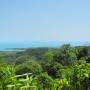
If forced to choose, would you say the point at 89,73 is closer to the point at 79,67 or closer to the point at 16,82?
the point at 79,67

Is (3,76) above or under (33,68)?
above

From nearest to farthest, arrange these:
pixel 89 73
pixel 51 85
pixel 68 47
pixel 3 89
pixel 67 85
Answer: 1. pixel 3 89
2. pixel 89 73
3. pixel 67 85
4. pixel 51 85
5. pixel 68 47

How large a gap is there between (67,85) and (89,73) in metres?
0.99

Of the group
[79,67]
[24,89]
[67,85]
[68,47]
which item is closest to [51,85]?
[67,85]

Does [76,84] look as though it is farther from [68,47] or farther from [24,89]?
[68,47]

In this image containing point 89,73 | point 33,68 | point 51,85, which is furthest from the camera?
point 33,68

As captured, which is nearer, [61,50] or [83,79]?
[83,79]

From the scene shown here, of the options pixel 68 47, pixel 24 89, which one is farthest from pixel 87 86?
pixel 68 47

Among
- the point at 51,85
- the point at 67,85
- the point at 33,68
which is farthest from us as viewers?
the point at 33,68

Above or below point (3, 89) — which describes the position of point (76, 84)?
below

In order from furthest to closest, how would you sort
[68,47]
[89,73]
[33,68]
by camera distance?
[68,47] → [33,68] → [89,73]

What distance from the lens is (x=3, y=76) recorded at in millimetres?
3996

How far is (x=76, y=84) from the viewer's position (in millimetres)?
8875

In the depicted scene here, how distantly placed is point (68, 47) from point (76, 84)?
33.6 meters
